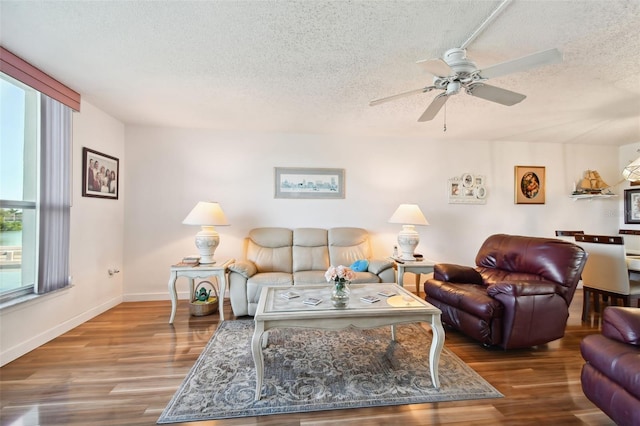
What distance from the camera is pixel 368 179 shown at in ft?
13.5

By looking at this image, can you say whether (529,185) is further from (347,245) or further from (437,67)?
(437,67)

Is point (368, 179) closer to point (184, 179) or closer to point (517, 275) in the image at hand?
point (517, 275)

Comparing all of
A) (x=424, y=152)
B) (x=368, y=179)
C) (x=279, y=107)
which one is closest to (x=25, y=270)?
(x=279, y=107)

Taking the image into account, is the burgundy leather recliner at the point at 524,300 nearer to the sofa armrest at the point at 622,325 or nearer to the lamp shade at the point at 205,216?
the sofa armrest at the point at 622,325

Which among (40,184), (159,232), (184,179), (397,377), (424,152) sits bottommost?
(397,377)

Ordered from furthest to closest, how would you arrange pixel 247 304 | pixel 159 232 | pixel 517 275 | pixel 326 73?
pixel 159 232 → pixel 247 304 → pixel 517 275 → pixel 326 73

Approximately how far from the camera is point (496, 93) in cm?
191

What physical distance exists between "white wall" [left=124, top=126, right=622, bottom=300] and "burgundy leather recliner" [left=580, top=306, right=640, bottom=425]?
269 cm

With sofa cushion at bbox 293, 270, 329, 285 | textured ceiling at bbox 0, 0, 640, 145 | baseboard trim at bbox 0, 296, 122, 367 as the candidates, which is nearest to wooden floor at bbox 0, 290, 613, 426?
baseboard trim at bbox 0, 296, 122, 367

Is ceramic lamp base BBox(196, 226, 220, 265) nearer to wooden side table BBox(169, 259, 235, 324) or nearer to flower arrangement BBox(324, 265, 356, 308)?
wooden side table BBox(169, 259, 235, 324)

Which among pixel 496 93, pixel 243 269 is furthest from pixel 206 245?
pixel 496 93

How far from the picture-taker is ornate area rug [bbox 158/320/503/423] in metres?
1.66

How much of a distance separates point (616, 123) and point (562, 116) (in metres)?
0.95

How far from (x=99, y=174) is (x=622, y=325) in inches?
185
